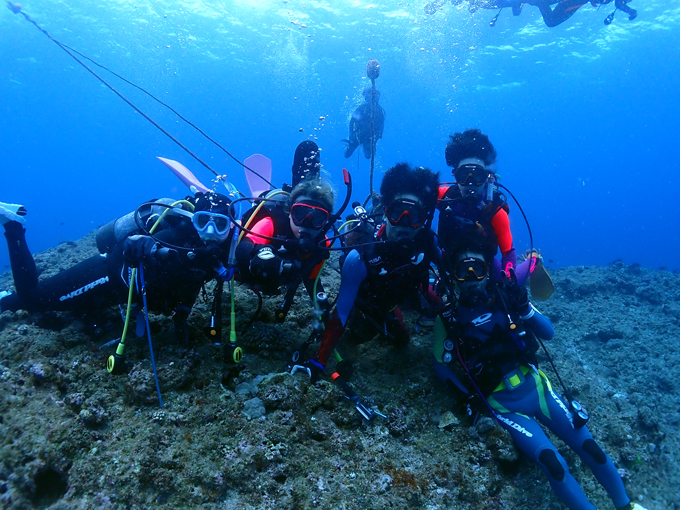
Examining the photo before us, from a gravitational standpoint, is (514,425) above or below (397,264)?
below

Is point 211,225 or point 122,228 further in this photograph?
point 122,228

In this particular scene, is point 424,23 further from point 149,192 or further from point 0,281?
point 149,192

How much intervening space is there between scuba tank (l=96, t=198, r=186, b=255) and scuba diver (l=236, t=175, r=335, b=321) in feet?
3.24

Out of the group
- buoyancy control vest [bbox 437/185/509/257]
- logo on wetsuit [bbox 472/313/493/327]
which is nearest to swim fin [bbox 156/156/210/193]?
buoyancy control vest [bbox 437/185/509/257]

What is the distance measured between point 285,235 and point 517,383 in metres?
3.30

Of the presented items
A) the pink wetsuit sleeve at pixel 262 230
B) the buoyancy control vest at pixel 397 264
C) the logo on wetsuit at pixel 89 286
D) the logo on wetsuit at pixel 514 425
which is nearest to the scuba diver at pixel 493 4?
the buoyancy control vest at pixel 397 264

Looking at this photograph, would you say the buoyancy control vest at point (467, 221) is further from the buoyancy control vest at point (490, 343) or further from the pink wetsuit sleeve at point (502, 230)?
the buoyancy control vest at point (490, 343)

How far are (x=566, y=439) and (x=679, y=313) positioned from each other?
958cm

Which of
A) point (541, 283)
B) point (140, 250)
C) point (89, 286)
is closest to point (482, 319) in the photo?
point (541, 283)

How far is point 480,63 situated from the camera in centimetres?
3091

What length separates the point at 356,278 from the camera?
3.95 metres

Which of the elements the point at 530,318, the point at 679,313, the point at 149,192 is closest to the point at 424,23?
the point at 679,313

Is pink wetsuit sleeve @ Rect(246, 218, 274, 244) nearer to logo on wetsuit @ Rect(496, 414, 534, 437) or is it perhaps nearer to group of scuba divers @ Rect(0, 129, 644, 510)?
group of scuba divers @ Rect(0, 129, 644, 510)

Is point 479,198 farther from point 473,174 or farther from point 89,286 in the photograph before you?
point 89,286
